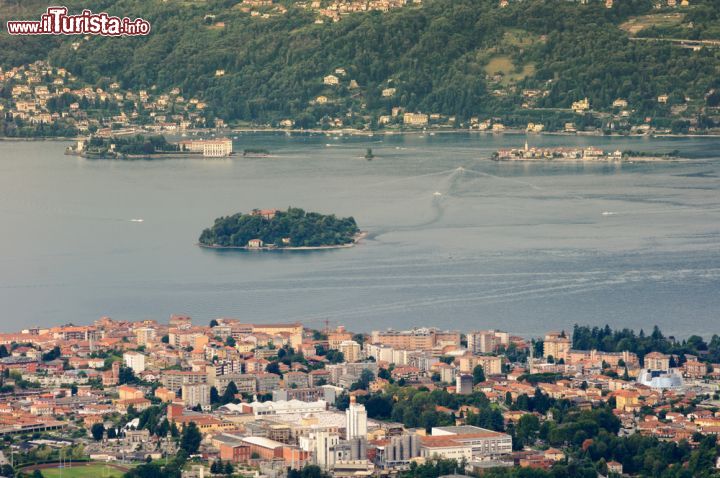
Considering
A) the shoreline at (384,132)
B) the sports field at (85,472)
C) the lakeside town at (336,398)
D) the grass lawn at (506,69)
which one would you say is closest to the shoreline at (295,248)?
the lakeside town at (336,398)

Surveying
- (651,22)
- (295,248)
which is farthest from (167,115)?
(295,248)

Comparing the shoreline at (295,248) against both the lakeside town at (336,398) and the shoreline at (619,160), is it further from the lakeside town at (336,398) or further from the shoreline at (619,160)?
the shoreline at (619,160)

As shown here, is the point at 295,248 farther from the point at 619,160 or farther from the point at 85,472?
the point at 85,472

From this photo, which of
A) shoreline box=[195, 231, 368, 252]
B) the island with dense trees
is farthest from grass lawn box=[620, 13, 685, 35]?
shoreline box=[195, 231, 368, 252]

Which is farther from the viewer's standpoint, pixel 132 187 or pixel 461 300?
pixel 132 187

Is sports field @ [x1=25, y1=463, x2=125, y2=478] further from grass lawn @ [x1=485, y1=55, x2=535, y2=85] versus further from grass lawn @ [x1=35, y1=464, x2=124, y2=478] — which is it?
grass lawn @ [x1=485, y1=55, x2=535, y2=85]

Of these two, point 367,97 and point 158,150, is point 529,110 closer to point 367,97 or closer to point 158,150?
point 367,97

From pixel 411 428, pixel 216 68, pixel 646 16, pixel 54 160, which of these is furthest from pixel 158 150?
pixel 411 428
